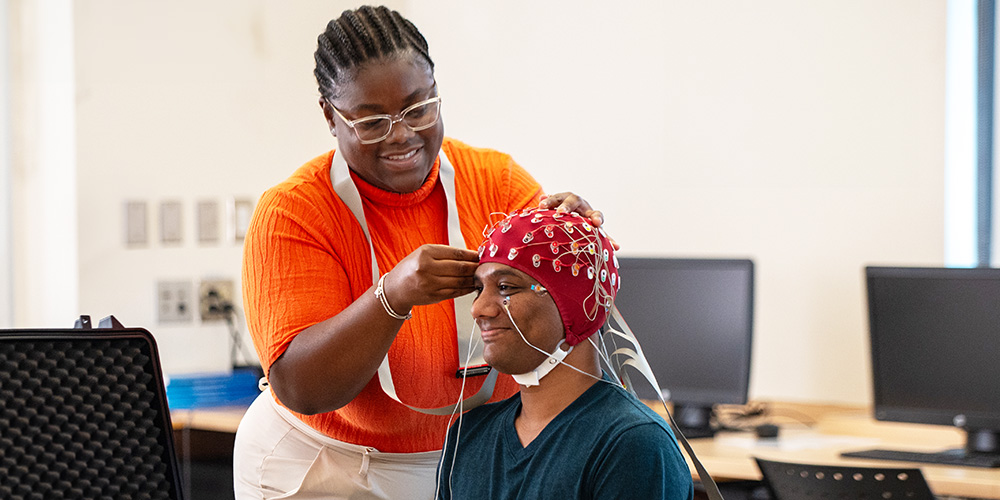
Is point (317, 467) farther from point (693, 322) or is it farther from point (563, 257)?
point (693, 322)

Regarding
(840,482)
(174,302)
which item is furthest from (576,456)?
(174,302)

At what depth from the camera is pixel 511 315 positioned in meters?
1.43

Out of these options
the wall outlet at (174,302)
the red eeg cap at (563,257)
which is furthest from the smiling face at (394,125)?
the wall outlet at (174,302)

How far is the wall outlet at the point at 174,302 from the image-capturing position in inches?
147

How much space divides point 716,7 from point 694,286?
103cm

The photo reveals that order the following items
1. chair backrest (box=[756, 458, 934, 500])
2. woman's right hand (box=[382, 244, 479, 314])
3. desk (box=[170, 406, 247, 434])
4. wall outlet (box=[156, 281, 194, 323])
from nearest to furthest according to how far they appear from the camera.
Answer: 1. woman's right hand (box=[382, 244, 479, 314])
2. chair backrest (box=[756, 458, 934, 500])
3. desk (box=[170, 406, 247, 434])
4. wall outlet (box=[156, 281, 194, 323])

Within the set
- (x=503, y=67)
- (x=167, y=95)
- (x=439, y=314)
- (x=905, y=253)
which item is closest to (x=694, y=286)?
(x=905, y=253)

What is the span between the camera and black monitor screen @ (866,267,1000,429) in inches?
108

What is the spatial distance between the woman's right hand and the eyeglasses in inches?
8.7

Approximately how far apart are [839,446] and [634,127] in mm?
1367

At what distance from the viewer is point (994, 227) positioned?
312cm

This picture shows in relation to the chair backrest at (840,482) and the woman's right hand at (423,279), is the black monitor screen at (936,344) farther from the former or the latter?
A: the woman's right hand at (423,279)

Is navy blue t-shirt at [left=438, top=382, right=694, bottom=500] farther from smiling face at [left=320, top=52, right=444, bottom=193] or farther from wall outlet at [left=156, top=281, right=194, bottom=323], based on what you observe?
wall outlet at [left=156, top=281, right=194, bottom=323]

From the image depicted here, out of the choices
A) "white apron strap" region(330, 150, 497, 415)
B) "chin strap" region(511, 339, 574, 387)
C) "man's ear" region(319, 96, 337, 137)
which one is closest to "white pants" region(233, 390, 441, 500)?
"white apron strap" region(330, 150, 497, 415)
